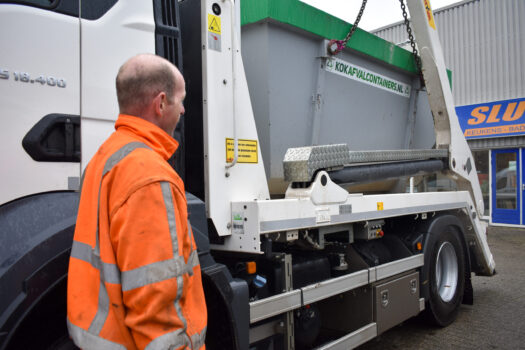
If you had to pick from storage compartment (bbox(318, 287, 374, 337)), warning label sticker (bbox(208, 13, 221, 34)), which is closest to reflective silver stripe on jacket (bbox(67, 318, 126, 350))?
warning label sticker (bbox(208, 13, 221, 34))

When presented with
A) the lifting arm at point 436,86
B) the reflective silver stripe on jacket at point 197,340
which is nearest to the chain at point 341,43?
the lifting arm at point 436,86

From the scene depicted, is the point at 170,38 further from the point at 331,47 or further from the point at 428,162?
the point at 428,162

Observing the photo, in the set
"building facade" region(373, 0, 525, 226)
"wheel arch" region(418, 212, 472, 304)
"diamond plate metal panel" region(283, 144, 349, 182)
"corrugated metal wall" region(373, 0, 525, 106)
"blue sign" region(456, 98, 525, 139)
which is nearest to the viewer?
"diamond plate metal panel" region(283, 144, 349, 182)

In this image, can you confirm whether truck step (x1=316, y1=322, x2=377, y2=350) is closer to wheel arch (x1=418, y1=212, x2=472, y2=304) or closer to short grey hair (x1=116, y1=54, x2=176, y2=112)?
wheel arch (x1=418, y1=212, x2=472, y2=304)

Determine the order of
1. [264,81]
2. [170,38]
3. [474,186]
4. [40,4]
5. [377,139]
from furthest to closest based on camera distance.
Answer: [474,186], [377,139], [264,81], [170,38], [40,4]

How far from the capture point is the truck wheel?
420 centimetres

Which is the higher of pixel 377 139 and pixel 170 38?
pixel 170 38

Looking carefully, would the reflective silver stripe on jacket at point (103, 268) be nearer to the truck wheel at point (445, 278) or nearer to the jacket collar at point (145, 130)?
the jacket collar at point (145, 130)

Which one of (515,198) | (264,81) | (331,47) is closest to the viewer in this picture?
(264,81)

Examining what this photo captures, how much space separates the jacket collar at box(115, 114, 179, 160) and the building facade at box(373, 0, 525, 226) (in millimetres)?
12683

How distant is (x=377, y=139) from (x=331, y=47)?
48.7 inches

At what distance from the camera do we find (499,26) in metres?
12.4

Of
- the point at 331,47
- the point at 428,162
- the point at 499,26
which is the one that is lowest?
the point at 428,162

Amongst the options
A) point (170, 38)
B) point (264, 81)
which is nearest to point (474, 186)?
point (264, 81)
